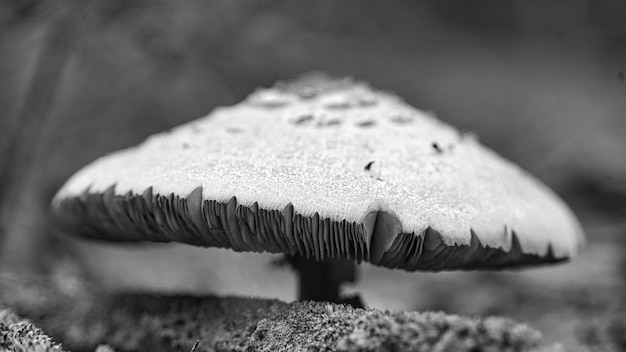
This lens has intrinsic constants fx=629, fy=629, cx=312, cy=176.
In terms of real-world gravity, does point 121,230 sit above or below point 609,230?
below

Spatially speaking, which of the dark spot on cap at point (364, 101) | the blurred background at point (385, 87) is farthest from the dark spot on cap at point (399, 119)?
the blurred background at point (385, 87)

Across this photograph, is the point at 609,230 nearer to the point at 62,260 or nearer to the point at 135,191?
the point at 62,260

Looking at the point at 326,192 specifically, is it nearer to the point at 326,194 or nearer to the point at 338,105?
the point at 326,194

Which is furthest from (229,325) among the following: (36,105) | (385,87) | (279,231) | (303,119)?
(385,87)

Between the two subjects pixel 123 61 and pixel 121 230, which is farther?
pixel 123 61

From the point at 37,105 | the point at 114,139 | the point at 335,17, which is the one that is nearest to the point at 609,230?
the point at 335,17

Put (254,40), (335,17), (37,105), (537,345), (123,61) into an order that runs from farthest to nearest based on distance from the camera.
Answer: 1. (335,17)
2. (254,40)
3. (123,61)
4. (37,105)
5. (537,345)

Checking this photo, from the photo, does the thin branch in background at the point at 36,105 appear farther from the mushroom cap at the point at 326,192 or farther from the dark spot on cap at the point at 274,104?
the dark spot on cap at the point at 274,104
